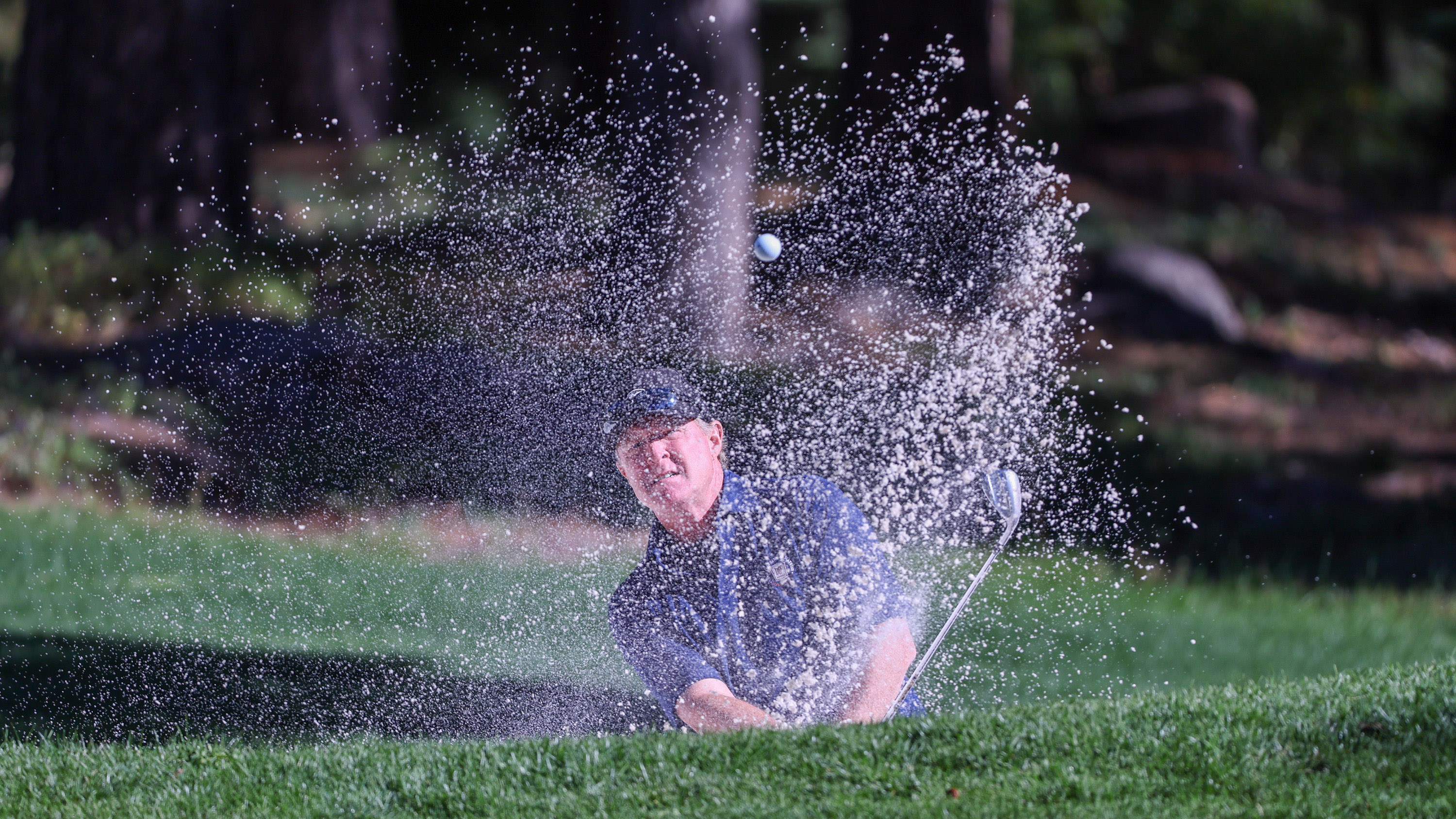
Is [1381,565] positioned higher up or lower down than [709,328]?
lower down

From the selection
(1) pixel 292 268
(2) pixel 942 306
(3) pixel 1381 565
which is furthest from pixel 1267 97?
(1) pixel 292 268

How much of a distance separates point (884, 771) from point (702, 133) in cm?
528

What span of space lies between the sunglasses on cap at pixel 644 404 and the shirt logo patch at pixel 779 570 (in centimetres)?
49

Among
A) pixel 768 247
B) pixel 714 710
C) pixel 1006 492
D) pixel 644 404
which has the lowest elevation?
pixel 714 710

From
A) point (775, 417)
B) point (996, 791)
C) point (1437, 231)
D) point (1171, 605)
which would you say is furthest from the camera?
point (1437, 231)

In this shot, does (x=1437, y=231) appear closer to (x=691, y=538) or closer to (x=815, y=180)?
(x=815, y=180)

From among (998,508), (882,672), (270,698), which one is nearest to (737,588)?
(882,672)

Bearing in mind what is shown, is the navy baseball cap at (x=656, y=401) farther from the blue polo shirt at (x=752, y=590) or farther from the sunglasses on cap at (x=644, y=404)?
the blue polo shirt at (x=752, y=590)

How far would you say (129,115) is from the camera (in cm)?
999

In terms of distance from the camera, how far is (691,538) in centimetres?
400

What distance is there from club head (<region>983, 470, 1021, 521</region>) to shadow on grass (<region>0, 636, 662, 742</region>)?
51.4 inches

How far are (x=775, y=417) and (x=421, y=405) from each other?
2.00 metres

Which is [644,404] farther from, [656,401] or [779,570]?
[779,570]

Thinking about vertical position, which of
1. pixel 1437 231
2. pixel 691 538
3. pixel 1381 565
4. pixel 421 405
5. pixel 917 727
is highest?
pixel 691 538
